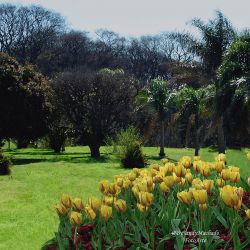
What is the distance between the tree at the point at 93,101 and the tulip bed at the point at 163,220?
81.1ft

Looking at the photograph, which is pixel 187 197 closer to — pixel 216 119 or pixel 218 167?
pixel 218 167

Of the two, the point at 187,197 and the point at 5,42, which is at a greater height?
the point at 5,42

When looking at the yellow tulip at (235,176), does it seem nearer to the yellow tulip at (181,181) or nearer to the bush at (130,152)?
the yellow tulip at (181,181)

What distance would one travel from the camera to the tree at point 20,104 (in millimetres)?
24953

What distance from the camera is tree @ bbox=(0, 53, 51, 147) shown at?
982 inches

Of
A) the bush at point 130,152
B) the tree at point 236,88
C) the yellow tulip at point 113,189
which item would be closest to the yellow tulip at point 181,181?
the yellow tulip at point 113,189

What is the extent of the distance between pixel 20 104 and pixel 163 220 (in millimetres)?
21978

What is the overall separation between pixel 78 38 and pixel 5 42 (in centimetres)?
1011

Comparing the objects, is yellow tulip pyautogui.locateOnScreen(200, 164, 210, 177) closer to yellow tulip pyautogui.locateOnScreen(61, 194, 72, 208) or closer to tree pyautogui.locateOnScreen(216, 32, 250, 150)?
yellow tulip pyautogui.locateOnScreen(61, 194, 72, 208)

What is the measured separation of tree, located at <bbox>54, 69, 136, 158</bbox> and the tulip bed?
24.7 m

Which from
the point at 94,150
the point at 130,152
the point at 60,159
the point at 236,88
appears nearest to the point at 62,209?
the point at 130,152

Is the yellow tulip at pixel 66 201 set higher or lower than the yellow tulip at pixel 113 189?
lower

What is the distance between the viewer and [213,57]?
28.0 metres

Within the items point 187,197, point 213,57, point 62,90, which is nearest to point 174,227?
point 187,197
